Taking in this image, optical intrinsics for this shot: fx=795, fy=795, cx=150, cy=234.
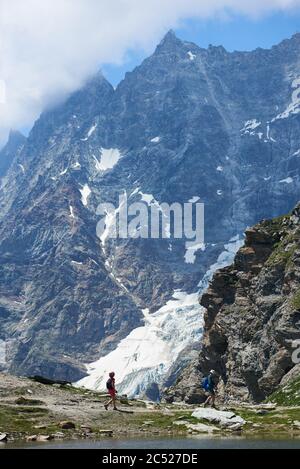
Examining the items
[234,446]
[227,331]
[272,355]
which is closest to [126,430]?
[234,446]

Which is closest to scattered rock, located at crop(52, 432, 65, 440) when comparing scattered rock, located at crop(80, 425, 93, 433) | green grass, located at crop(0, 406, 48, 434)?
green grass, located at crop(0, 406, 48, 434)

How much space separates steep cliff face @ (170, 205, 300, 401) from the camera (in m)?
104

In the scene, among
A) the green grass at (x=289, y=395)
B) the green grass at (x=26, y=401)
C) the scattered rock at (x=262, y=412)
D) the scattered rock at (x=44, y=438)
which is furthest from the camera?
Answer: the green grass at (x=289, y=395)

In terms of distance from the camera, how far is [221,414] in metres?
59.6

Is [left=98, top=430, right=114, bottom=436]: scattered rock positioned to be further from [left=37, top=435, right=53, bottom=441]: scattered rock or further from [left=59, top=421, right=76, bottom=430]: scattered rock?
[left=37, top=435, right=53, bottom=441]: scattered rock

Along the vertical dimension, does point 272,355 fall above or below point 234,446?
above

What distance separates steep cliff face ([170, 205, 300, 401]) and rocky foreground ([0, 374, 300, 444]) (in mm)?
28883

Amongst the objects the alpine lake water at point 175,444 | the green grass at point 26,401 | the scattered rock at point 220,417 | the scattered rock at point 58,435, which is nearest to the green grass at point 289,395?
the scattered rock at point 220,417

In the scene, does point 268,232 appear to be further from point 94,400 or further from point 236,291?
point 94,400

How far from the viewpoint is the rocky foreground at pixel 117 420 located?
54375 millimetres

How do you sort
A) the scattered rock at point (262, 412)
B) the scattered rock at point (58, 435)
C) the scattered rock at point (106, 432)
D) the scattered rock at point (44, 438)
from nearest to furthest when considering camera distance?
the scattered rock at point (44, 438)
the scattered rock at point (58, 435)
the scattered rock at point (106, 432)
the scattered rock at point (262, 412)

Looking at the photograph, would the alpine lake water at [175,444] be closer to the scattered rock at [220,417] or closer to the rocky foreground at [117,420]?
the rocky foreground at [117,420]

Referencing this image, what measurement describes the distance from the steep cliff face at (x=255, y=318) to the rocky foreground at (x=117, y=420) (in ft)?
94.8
